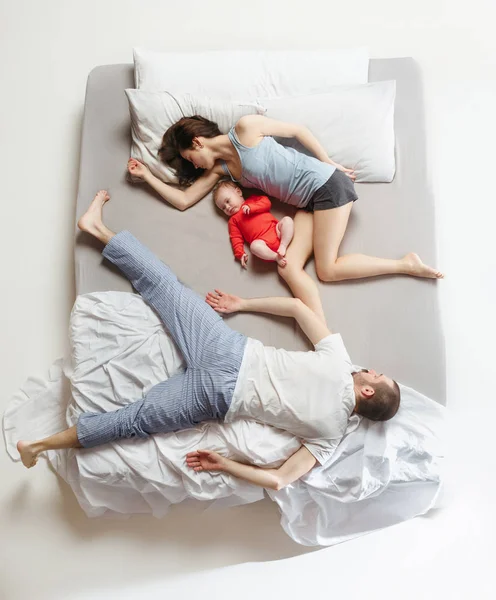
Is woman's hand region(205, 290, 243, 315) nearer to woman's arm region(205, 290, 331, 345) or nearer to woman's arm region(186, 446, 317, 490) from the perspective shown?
woman's arm region(205, 290, 331, 345)

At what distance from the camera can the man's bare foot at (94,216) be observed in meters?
1.74

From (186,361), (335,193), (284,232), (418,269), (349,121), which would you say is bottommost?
Result: (186,361)

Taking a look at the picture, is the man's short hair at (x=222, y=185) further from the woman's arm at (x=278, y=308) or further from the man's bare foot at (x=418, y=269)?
the man's bare foot at (x=418, y=269)

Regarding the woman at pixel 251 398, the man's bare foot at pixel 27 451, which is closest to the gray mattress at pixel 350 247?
the woman at pixel 251 398

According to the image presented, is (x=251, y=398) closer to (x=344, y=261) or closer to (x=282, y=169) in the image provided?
(x=344, y=261)

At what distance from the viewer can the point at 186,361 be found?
1.66 m

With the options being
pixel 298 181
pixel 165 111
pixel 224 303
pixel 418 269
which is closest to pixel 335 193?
pixel 298 181

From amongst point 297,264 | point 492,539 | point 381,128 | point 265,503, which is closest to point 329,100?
point 381,128

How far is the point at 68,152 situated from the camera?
2.09 m

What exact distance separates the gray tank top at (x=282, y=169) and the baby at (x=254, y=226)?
0.07 m

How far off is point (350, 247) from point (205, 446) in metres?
0.79

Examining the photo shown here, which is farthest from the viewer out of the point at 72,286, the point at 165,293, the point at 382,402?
the point at 72,286

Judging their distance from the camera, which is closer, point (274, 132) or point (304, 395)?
point (304, 395)

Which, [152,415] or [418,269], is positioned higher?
[418,269]
